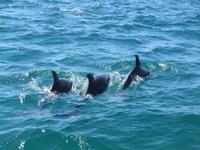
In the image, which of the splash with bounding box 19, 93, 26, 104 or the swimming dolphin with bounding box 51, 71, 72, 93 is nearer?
the splash with bounding box 19, 93, 26, 104

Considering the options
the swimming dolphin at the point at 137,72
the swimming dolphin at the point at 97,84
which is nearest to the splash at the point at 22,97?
the swimming dolphin at the point at 97,84

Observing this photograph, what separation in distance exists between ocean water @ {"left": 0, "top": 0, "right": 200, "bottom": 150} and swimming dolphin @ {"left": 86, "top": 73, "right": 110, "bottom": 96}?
1.09 feet

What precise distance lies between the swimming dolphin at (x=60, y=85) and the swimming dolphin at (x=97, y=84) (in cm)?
88

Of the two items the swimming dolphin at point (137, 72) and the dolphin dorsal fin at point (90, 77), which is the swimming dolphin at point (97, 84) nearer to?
the dolphin dorsal fin at point (90, 77)

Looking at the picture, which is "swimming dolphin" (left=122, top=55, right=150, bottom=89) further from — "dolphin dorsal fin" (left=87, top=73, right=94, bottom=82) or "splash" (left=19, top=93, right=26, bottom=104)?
"splash" (left=19, top=93, right=26, bottom=104)

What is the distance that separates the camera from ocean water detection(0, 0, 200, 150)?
14445mm

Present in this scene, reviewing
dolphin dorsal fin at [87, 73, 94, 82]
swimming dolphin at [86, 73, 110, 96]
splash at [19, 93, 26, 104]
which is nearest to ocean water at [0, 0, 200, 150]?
splash at [19, 93, 26, 104]

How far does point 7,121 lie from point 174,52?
11.8 m

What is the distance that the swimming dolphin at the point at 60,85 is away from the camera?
59.3 ft

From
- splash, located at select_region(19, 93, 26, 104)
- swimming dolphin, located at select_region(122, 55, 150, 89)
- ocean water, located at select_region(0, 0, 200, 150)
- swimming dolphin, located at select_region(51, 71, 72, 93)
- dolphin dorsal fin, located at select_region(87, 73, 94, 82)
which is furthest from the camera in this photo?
swimming dolphin, located at select_region(122, 55, 150, 89)

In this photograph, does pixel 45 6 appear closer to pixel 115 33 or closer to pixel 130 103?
pixel 115 33

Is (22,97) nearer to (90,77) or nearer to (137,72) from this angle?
(90,77)

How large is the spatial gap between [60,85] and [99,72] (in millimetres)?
3204

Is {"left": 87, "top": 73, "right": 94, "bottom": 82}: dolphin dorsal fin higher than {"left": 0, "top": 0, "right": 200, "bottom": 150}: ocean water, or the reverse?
{"left": 87, "top": 73, "right": 94, "bottom": 82}: dolphin dorsal fin
